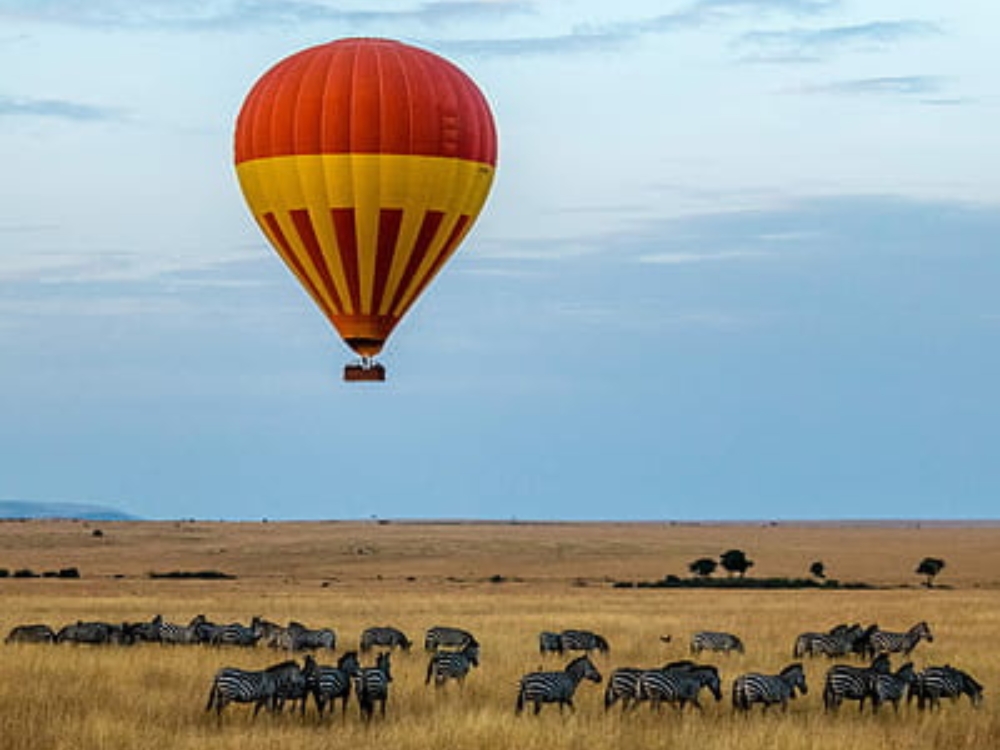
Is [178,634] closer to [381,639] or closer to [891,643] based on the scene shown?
[381,639]

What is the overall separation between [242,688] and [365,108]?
14.5 meters

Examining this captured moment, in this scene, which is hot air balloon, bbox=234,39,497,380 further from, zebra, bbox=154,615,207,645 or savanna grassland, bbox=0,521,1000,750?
savanna grassland, bbox=0,521,1000,750

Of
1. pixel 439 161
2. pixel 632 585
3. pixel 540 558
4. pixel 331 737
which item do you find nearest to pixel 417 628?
pixel 439 161

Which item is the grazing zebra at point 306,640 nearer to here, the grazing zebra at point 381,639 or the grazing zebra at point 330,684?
the grazing zebra at point 381,639

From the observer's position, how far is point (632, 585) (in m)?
64.1

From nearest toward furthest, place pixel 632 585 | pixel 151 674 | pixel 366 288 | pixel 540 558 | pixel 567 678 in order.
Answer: pixel 567 678, pixel 151 674, pixel 366 288, pixel 632 585, pixel 540 558

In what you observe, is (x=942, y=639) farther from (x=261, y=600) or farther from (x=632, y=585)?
(x=632, y=585)

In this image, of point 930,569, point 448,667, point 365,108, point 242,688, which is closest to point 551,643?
point 448,667

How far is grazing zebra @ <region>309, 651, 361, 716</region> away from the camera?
19953mm

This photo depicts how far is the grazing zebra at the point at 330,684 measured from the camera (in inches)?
786

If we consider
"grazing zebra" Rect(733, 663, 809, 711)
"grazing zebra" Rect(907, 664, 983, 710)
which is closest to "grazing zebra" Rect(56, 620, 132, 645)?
"grazing zebra" Rect(733, 663, 809, 711)

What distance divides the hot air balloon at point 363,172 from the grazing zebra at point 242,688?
1245cm

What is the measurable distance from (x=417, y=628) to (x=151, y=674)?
437 inches

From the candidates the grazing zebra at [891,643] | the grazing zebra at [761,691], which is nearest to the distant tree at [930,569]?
the grazing zebra at [891,643]
